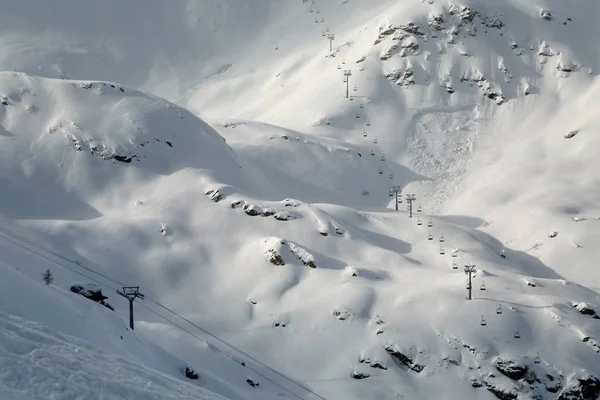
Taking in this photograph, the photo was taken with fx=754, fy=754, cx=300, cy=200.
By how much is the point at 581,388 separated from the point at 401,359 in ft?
36.1

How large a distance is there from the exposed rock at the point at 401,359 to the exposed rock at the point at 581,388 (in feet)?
28.6

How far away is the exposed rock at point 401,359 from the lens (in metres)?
47.0

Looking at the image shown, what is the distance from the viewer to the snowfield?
43.3 metres

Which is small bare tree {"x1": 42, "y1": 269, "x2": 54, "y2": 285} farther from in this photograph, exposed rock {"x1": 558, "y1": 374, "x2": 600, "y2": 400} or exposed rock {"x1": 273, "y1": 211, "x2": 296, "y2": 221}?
exposed rock {"x1": 558, "y1": 374, "x2": 600, "y2": 400}

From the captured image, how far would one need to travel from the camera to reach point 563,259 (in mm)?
61438

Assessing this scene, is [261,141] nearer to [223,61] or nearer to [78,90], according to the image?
[78,90]

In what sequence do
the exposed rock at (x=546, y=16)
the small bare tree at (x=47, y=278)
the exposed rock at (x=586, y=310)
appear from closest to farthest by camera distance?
the small bare tree at (x=47, y=278) < the exposed rock at (x=586, y=310) < the exposed rock at (x=546, y=16)

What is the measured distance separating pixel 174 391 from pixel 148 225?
146 ft

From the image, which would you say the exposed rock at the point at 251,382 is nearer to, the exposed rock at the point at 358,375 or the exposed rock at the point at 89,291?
the exposed rock at the point at 358,375

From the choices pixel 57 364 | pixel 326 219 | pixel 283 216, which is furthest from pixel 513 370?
pixel 57 364

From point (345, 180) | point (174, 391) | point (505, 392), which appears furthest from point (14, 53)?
point (174, 391)

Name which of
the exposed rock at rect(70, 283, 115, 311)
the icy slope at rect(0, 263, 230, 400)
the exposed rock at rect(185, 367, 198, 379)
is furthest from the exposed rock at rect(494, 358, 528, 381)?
the icy slope at rect(0, 263, 230, 400)

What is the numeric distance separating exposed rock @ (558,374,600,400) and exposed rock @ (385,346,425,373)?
8.72 metres

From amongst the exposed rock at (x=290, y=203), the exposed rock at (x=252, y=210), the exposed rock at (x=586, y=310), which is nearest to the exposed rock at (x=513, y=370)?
the exposed rock at (x=586, y=310)
